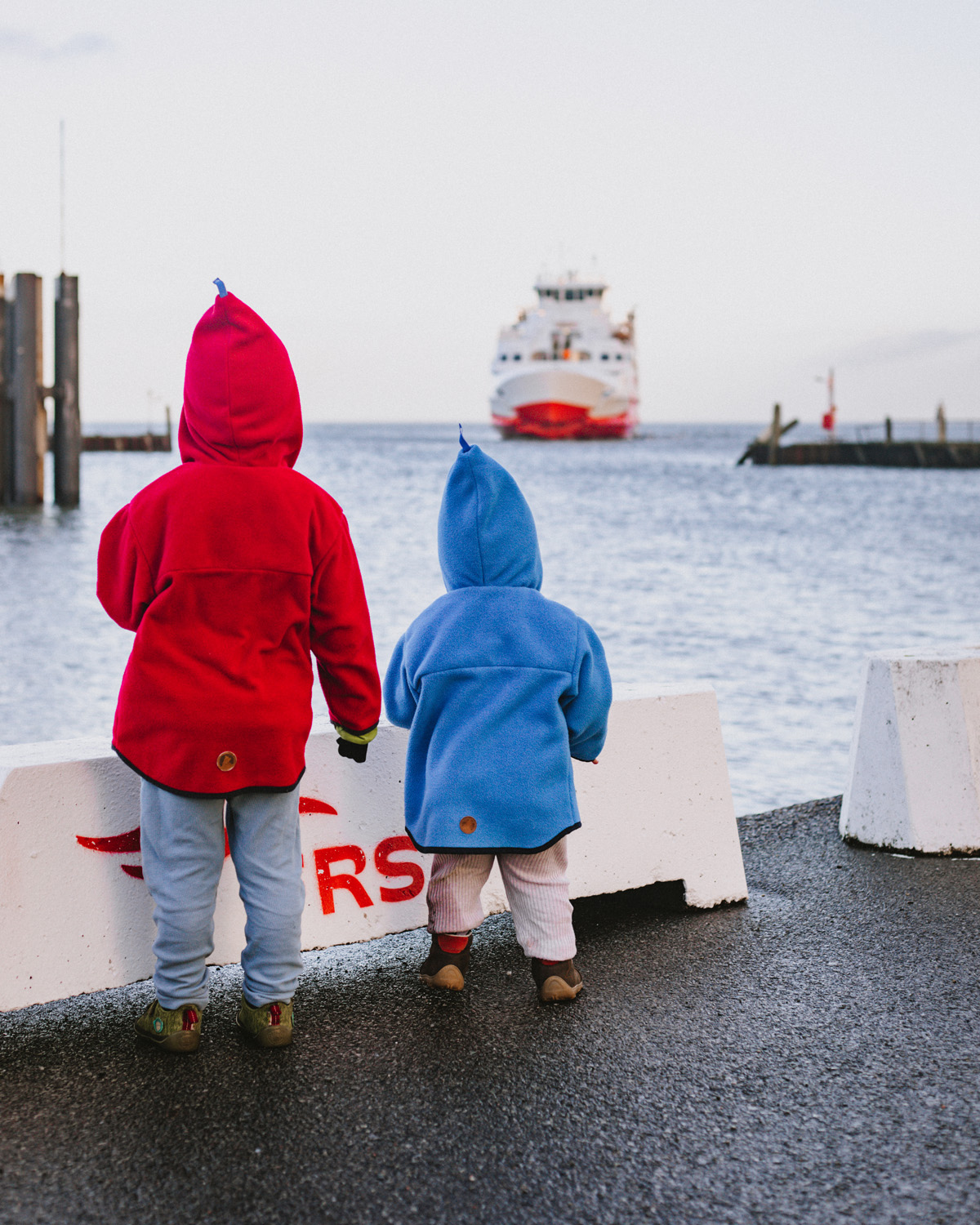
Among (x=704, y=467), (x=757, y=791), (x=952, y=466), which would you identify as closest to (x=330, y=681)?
(x=757, y=791)

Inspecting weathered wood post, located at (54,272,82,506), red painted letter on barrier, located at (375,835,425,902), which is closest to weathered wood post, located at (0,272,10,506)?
weathered wood post, located at (54,272,82,506)

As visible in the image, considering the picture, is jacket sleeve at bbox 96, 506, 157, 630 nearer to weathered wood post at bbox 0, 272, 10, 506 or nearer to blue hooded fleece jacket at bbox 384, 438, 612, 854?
blue hooded fleece jacket at bbox 384, 438, 612, 854

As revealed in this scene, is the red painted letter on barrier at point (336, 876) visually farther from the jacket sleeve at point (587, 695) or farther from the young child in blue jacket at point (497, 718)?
the jacket sleeve at point (587, 695)

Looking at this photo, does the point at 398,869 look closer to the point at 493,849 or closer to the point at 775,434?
the point at 493,849

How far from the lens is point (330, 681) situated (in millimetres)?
2824

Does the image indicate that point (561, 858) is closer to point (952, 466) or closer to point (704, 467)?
point (952, 466)

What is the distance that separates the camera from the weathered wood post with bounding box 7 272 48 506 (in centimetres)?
2048

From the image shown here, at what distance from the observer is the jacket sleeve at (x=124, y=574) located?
262cm

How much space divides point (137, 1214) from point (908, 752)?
9.78ft

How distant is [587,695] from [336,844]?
0.76 m

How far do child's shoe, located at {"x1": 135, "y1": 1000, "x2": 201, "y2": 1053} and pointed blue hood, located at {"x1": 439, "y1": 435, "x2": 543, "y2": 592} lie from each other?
1.13 m

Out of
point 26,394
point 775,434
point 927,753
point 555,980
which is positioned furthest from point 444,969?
point 775,434

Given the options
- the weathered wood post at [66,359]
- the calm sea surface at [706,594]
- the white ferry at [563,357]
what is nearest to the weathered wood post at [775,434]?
the calm sea surface at [706,594]

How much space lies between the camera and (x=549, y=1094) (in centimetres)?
250
